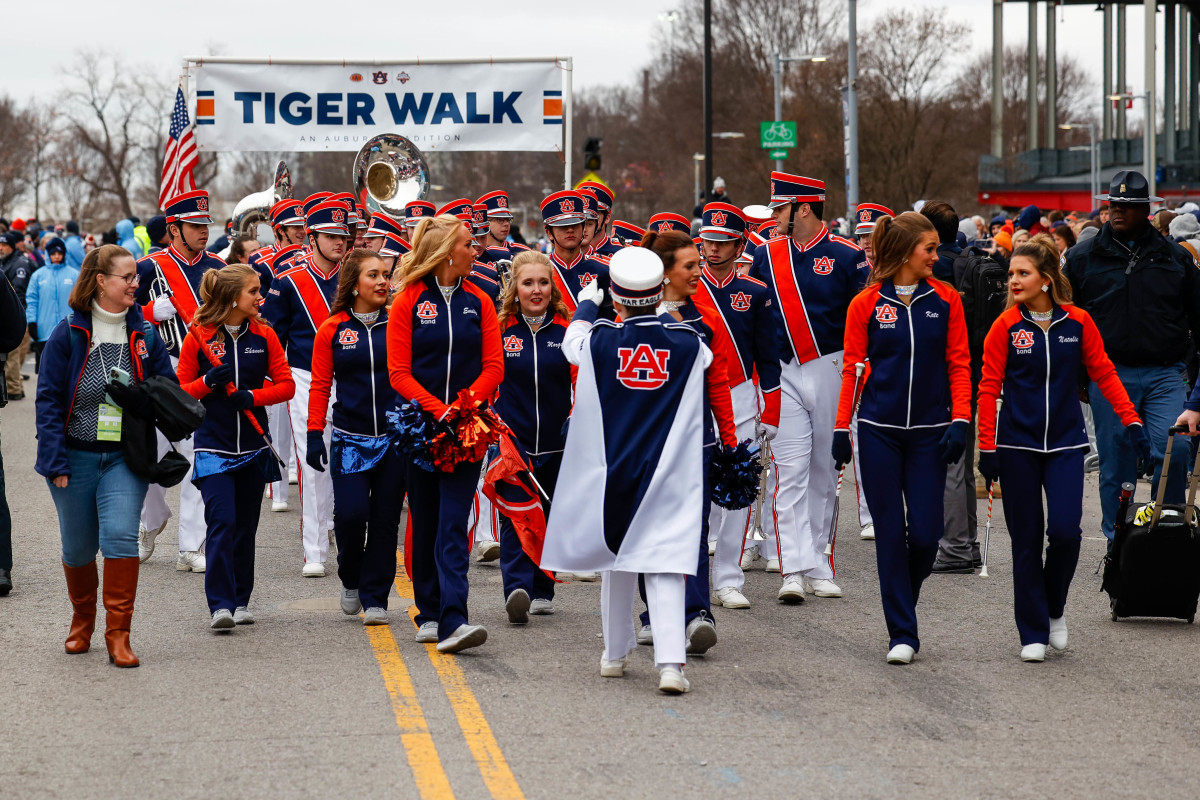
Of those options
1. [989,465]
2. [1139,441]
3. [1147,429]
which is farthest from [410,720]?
[1147,429]

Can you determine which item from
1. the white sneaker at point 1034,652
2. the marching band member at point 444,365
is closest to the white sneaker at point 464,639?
the marching band member at point 444,365

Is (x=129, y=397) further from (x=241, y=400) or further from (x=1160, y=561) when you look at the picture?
(x=1160, y=561)

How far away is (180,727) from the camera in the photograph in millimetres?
6297

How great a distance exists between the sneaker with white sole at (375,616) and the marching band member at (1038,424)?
10.4 feet

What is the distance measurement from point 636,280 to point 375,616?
8.38 ft

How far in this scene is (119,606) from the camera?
743 centimetres

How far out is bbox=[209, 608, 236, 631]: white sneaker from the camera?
799 centimetres

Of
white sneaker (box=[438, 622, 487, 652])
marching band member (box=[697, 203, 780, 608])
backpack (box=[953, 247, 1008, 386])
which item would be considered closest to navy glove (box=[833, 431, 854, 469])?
marching band member (box=[697, 203, 780, 608])

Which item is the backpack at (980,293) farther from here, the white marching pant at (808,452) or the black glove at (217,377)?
the black glove at (217,377)

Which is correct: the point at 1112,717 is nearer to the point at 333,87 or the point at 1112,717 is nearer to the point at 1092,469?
the point at 1092,469

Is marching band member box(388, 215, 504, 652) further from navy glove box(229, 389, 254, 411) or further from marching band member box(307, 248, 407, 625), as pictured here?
navy glove box(229, 389, 254, 411)

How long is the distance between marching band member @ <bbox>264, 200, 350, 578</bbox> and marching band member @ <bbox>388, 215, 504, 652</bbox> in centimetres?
224

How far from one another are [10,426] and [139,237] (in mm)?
9220

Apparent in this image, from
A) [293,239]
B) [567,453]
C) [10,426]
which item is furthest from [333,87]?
[567,453]
